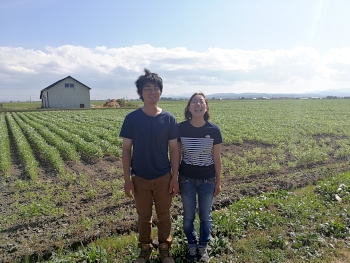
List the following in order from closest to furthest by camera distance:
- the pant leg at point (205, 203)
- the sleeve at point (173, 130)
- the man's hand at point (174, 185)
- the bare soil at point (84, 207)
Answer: the sleeve at point (173, 130), the man's hand at point (174, 185), the pant leg at point (205, 203), the bare soil at point (84, 207)

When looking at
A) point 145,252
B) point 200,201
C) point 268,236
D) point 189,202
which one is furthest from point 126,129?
point 268,236

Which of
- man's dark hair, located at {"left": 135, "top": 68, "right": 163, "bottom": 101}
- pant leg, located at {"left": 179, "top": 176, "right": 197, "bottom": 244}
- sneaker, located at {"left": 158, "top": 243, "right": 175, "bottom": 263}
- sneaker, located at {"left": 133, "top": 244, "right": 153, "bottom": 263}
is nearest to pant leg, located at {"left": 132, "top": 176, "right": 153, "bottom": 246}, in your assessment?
sneaker, located at {"left": 133, "top": 244, "right": 153, "bottom": 263}

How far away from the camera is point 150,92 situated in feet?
10.9

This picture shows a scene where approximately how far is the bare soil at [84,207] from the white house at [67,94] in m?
37.8

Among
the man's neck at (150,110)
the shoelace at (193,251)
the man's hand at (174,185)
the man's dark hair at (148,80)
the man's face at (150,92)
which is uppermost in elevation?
the man's dark hair at (148,80)

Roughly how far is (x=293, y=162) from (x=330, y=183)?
3320 millimetres

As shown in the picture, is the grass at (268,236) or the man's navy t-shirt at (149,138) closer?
the man's navy t-shirt at (149,138)

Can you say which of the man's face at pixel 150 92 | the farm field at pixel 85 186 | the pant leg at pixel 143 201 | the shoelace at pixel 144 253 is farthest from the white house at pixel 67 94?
the shoelace at pixel 144 253

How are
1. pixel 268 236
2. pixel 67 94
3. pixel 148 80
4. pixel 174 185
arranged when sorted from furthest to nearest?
pixel 67 94 < pixel 268 236 < pixel 174 185 < pixel 148 80

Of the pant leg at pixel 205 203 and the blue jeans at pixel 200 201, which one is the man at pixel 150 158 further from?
the pant leg at pixel 205 203

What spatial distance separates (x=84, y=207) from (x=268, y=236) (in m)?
4.12

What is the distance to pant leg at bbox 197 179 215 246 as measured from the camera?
3596 millimetres

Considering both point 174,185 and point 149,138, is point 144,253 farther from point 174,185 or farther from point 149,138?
point 149,138

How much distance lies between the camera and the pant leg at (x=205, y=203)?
360 centimetres
